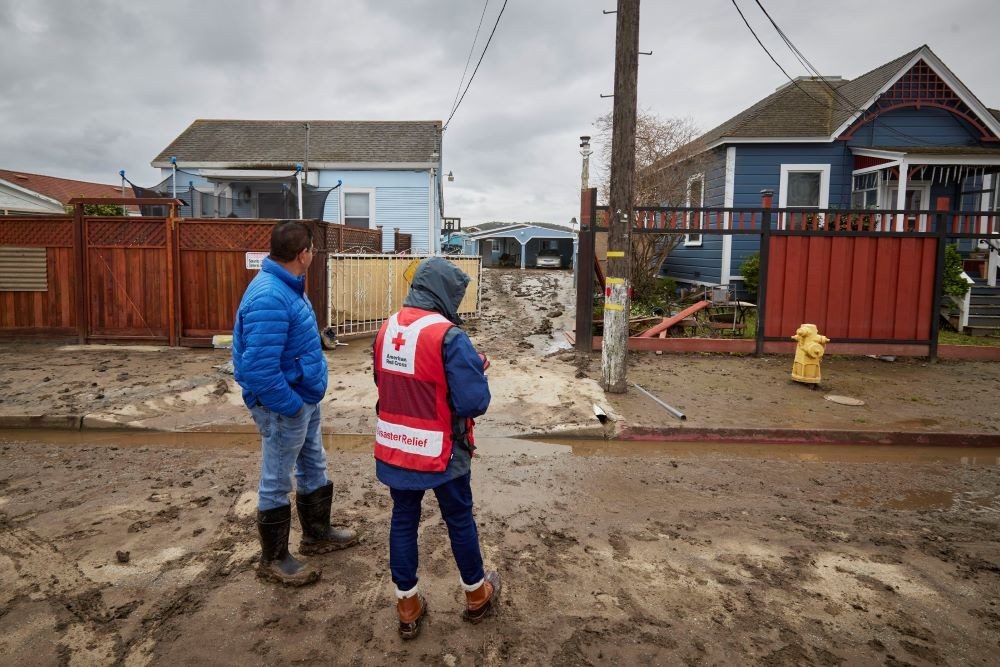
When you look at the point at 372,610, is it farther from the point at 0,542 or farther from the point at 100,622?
the point at 0,542

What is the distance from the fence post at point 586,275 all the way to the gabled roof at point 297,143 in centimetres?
964

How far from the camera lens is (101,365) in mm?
8883

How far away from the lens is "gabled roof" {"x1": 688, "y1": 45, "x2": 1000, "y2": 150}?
14851 millimetres

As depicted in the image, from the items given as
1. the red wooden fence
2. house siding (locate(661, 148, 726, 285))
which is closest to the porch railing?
house siding (locate(661, 148, 726, 285))

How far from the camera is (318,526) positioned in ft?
12.4

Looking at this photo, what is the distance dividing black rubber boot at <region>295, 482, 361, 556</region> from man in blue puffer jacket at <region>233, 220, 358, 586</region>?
282 mm

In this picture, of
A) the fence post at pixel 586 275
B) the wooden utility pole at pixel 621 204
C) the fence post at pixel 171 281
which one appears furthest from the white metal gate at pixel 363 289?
the wooden utility pole at pixel 621 204

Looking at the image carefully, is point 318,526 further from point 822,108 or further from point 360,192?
A: point 822,108

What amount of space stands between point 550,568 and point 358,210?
1692 centimetres

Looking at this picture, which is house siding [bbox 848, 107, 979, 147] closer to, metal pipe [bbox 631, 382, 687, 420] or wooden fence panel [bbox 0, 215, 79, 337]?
metal pipe [bbox 631, 382, 687, 420]

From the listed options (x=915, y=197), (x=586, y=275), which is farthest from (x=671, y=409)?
(x=915, y=197)

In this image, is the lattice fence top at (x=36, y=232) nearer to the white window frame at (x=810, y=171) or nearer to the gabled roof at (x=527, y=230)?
the white window frame at (x=810, y=171)

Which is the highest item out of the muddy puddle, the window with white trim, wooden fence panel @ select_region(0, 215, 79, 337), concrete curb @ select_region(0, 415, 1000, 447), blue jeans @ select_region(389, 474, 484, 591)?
the window with white trim

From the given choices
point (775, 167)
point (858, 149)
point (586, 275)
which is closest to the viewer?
point (586, 275)
